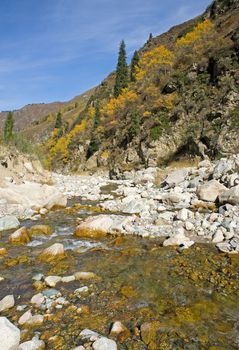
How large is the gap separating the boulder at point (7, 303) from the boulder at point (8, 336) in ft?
2.96

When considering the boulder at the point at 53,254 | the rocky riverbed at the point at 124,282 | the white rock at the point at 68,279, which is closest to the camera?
the rocky riverbed at the point at 124,282

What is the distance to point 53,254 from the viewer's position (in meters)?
7.98

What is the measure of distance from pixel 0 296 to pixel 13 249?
2.88 m

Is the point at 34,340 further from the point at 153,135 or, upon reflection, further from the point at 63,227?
the point at 153,135

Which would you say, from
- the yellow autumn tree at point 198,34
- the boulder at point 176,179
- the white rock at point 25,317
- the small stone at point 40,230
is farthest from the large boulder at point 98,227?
the yellow autumn tree at point 198,34

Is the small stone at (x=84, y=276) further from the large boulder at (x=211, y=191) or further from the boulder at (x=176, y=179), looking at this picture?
the boulder at (x=176, y=179)

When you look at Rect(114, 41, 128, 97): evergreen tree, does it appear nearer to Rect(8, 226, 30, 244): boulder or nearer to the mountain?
the mountain

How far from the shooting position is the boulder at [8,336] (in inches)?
163

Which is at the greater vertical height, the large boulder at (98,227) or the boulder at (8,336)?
the boulder at (8,336)

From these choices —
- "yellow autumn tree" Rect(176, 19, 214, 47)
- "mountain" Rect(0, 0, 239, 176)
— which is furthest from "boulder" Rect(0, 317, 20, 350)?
"yellow autumn tree" Rect(176, 19, 214, 47)

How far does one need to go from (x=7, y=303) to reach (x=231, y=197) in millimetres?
9559

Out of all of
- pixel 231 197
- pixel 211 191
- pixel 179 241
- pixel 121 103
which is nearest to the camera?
pixel 179 241

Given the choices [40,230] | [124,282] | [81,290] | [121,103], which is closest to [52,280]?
[81,290]

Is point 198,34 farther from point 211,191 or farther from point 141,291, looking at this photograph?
point 141,291
